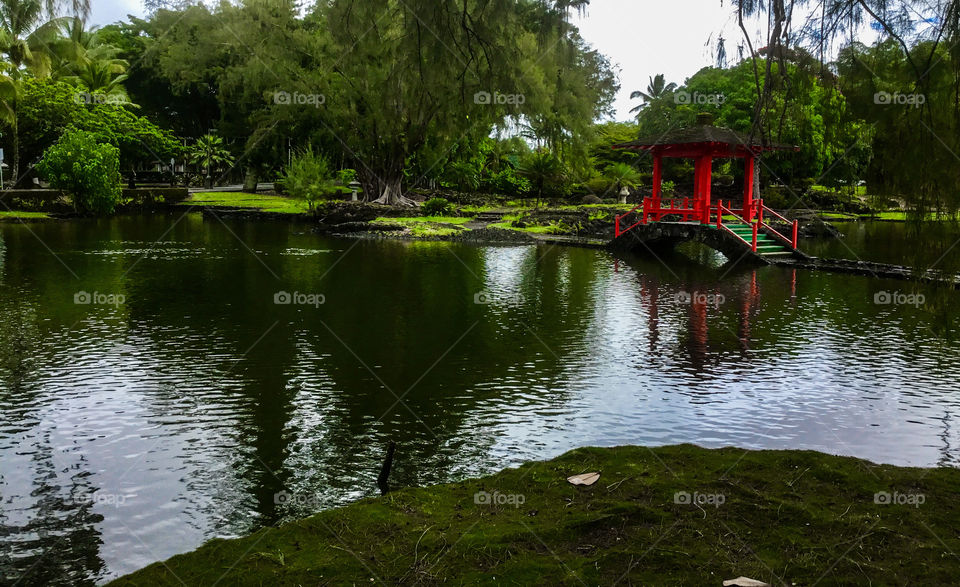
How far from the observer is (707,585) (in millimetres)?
4391

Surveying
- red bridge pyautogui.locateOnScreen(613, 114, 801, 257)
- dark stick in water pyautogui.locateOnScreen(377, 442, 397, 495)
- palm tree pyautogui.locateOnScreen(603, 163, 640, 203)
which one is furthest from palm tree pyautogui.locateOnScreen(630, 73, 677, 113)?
dark stick in water pyautogui.locateOnScreen(377, 442, 397, 495)

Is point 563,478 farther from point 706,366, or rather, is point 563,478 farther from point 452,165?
point 452,165

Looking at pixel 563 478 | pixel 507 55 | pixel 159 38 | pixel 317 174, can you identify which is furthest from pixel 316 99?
pixel 563 478

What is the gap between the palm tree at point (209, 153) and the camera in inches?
2408

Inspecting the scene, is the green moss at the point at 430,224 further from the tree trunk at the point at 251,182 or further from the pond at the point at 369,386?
the tree trunk at the point at 251,182

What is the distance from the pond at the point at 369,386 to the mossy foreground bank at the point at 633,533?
5.64 feet

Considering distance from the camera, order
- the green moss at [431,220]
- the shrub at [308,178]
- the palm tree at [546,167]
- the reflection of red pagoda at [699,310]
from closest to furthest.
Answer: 1. the reflection of red pagoda at [699,310]
2. the green moss at [431,220]
3. the shrub at [308,178]
4. the palm tree at [546,167]

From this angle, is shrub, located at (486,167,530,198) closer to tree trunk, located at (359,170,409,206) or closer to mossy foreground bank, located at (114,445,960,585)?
tree trunk, located at (359,170,409,206)

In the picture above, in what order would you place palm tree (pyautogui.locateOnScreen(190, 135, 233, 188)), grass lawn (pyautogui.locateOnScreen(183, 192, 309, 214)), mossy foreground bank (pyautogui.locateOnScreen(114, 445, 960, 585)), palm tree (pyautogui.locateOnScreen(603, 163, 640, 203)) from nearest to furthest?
1. mossy foreground bank (pyautogui.locateOnScreen(114, 445, 960, 585))
2. grass lawn (pyautogui.locateOnScreen(183, 192, 309, 214))
3. palm tree (pyautogui.locateOnScreen(603, 163, 640, 203))
4. palm tree (pyautogui.locateOnScreen(190, 135, 233, 188))

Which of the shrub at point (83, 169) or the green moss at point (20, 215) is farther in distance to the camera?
the shrub at point (83, 169)

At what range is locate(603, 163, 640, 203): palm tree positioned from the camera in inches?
2164

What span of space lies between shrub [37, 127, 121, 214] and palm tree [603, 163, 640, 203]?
3258 cm

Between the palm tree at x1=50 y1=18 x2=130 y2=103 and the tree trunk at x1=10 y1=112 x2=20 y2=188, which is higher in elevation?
the palm tree at x1=50 y1=18 x2=130 y2=103

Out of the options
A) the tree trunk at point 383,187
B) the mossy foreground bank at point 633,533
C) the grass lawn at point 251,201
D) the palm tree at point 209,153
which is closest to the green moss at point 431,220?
the tree trunk at point 383,187
